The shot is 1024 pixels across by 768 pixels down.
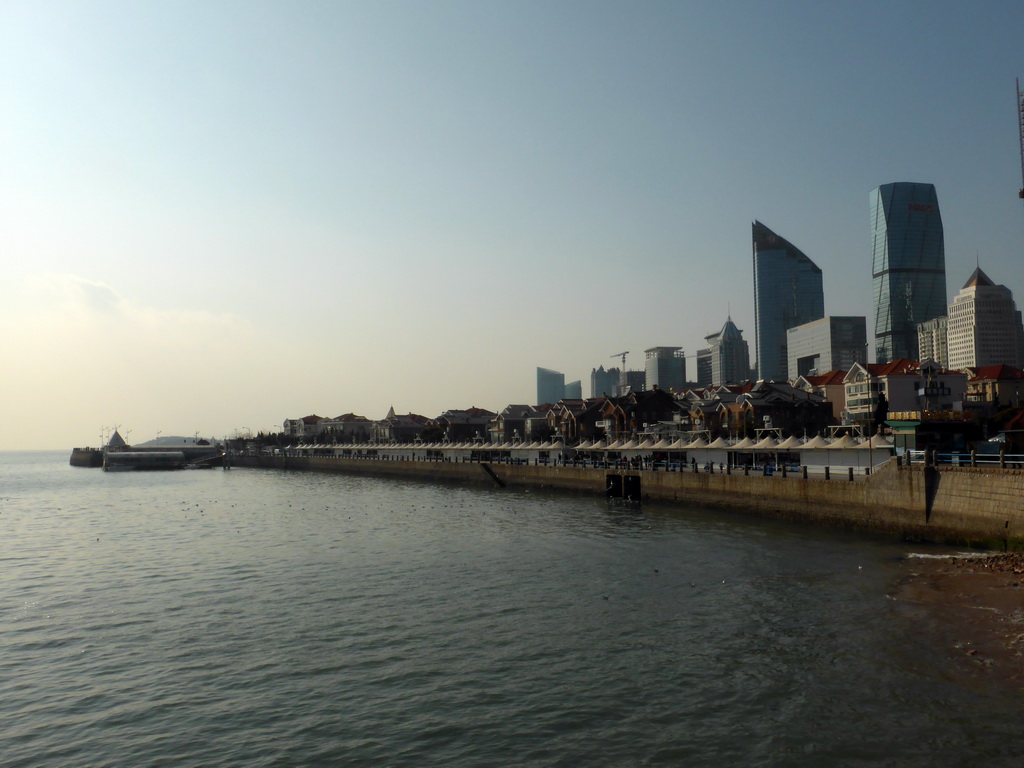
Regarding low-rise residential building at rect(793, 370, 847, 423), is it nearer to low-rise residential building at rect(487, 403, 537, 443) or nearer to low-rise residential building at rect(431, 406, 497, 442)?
low-rise residential building at rect(487, 403, 537, 443)

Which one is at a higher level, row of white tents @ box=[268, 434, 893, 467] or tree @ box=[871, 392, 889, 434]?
tree @ box=[871, 392, 889, 434]

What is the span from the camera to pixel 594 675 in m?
19.0

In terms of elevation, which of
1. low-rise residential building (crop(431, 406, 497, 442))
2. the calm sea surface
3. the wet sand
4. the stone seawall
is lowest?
the calm sea surface

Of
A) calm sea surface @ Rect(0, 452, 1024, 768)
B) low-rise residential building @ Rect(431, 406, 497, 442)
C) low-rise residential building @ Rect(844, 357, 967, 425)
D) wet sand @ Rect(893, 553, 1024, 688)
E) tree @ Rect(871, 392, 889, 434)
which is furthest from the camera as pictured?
low-rise residential building @ Rect(431, 406, 497, 442)

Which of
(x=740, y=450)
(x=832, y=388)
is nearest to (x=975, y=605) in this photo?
(x=740, y=450)

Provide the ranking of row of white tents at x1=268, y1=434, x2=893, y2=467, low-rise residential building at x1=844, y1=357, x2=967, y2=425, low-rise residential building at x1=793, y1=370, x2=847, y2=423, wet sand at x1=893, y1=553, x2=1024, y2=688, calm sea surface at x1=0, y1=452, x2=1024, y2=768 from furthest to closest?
low-rise residential building at x1=793, y1=370, x2=847, y2=423 → low-rise residential building at x1=844, y1=357, x2=967, y2=425 → row of white tents at x1=268, y1=434, x2=893, y2=467 → wet sand at x1=893, y1=553, x2=1024, y2=688 → calm sea surface at x1=0, y1=452, x2=1024, y2=768

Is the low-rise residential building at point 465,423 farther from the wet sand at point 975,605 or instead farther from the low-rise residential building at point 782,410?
the wet sand at point 975,605

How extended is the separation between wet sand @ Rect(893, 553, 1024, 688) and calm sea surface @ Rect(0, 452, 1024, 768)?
0.75 metres

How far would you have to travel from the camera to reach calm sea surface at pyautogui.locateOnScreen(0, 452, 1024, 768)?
49.9ft

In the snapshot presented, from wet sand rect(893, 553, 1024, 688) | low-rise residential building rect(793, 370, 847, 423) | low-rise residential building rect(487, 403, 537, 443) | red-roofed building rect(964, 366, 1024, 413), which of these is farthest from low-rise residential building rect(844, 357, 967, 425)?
low-rise residential building rect(487, 403, 537, 443)

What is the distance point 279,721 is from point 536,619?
393 inches

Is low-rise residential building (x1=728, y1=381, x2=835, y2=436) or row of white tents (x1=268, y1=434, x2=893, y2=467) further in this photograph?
low-rise residential building (x1=728, y1=381, x2=835, y2=436)

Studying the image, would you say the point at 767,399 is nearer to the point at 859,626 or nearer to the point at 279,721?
the point at 859,626

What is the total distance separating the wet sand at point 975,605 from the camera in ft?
62.3
